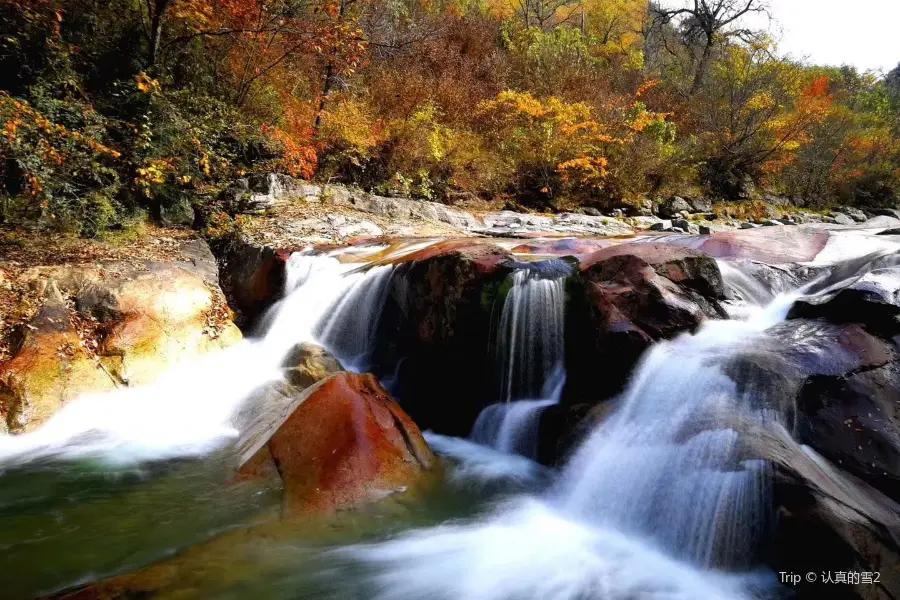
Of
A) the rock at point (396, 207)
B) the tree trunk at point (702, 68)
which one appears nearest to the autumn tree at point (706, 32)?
the tree trunk at point (702, 68)

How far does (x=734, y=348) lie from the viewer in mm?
3963

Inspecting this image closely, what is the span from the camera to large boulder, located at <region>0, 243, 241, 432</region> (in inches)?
212

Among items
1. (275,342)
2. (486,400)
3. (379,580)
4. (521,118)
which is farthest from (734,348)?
(521,118)

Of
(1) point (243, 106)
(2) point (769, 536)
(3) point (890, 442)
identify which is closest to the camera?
(2) point (769, 536)

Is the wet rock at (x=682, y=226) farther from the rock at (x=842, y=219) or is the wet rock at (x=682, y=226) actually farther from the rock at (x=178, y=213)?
the rock at (x=178, y=213)

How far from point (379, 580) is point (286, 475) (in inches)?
49.4

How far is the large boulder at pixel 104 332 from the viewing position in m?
5.39

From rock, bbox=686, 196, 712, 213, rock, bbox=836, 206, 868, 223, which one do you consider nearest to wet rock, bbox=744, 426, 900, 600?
rock, bbox=686, 196, 712, 213

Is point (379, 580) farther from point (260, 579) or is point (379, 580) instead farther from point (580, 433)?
point (580, 433)

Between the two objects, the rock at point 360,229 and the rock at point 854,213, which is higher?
the rock at point 854,213

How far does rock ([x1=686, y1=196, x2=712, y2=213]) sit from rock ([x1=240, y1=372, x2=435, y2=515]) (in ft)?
47.5

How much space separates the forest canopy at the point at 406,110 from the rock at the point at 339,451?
5696 mm

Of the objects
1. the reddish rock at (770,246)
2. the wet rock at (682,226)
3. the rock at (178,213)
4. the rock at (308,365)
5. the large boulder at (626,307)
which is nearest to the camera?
the large boulder at (626,307)

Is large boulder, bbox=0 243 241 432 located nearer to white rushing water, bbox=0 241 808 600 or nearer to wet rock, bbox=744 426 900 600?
white rushing water, bbox=0 241 808 600
